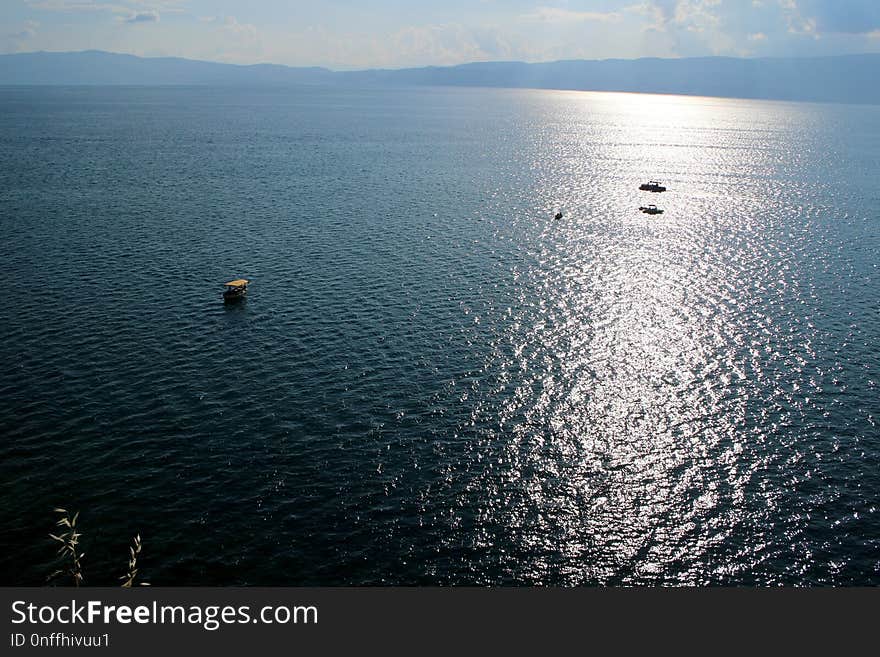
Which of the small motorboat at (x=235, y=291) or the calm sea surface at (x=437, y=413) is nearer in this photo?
the calm sea surface at (x=437, y=413)

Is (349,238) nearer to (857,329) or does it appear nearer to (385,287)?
(385,287)

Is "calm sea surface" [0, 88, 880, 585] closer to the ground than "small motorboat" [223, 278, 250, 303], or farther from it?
closer to the ground

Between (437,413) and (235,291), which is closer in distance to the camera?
(437,413)

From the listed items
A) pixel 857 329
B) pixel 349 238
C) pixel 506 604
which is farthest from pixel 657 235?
pixel 506 604

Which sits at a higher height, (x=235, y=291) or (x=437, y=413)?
(x=235, y=291)

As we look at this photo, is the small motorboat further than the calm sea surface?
Yes

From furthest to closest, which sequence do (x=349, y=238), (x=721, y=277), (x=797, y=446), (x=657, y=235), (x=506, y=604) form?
1. (x=657, y=235)
2. (x=349, y=238)
3. (x=721, y=277)
4. (x=797, y=446)
5. (x=506, y=604)

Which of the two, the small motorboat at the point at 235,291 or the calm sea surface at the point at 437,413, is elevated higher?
the small motorboat at the point at 235,291

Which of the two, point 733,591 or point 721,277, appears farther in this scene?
point 721,277
